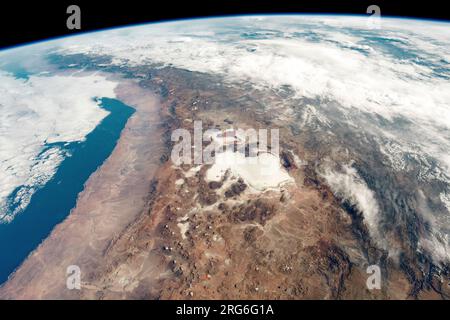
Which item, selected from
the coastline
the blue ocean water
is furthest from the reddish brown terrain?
the blue ocean water

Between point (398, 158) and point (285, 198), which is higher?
point (398, 158)

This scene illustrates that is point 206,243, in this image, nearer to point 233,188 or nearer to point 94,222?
point 233,188

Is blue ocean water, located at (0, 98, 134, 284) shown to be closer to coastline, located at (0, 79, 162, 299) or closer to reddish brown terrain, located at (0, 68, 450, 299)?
Result: coastline, located at (0, 79, 162, 299)

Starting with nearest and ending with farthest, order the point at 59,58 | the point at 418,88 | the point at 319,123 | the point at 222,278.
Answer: the point at 222,278 < the point at 319,123 < the point at 418,88 < the point at 59,58

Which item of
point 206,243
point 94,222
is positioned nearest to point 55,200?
point 94,222

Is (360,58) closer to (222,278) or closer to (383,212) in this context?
(383,212)

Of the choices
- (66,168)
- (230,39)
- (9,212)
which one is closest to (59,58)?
(230,39)

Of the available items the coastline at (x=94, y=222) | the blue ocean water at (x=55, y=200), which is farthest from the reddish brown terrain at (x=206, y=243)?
the blue ocean water at (x=55, y=200)
